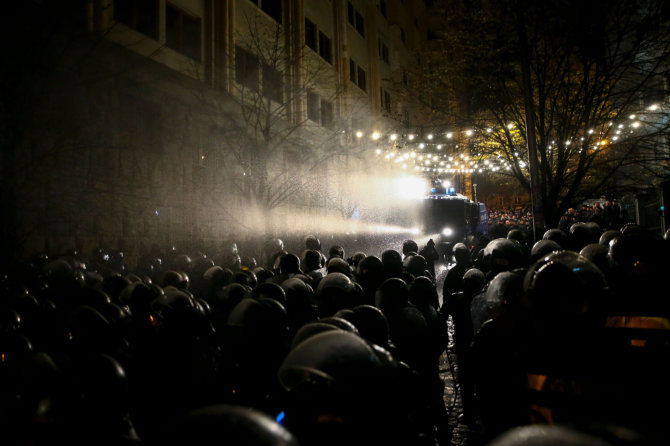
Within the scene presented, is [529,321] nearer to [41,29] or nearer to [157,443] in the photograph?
[157,443]

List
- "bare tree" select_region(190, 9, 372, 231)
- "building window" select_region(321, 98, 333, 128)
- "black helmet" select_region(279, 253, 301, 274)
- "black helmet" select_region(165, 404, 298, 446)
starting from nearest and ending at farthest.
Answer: "black helmet" select_region(165, 404, 298, 446)
"black helmet" select_region(279, 253, 301, 274)
"bare tree" select_region(190, 9, 372, 231)
"building window" select_region(321, 98, 333, 128)

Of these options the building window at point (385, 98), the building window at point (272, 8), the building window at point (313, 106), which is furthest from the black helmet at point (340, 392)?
the building window at point (385, 98)

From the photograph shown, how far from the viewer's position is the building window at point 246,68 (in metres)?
17.4

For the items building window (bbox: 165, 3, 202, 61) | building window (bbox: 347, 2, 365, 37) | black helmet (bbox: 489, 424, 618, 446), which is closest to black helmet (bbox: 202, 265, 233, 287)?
black helmet (bbox: 489, 424, 618, 446)

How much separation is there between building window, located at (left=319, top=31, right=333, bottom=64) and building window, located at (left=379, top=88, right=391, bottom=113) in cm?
766

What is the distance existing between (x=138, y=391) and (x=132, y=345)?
518 millimetres

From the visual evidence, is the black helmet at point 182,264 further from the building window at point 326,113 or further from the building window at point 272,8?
the building window at point 326,113

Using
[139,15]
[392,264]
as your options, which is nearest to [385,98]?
[139,15]

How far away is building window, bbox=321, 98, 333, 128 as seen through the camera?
82.0ft

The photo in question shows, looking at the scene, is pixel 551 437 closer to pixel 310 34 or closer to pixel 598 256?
pixel 598 256

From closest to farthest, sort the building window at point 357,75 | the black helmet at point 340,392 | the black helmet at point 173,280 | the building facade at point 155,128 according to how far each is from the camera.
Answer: the black helmet at point 340,392
the black helmet at point 173,280
the building facade at point 155,128
the building window at point 357,75

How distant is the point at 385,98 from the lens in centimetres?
3472

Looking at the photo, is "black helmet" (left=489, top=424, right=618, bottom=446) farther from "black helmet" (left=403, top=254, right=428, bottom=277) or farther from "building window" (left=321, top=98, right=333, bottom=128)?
"building window" (left=321, top=98, right=333, bottom=128)

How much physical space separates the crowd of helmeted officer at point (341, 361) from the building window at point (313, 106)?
19385 mm
